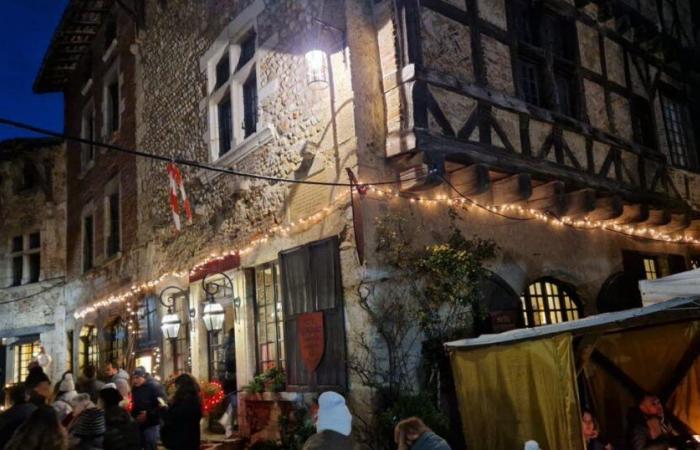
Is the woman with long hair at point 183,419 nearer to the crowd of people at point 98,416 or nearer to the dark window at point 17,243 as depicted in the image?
the crowd of people at point 98,416

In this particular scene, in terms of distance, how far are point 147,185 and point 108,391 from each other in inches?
290

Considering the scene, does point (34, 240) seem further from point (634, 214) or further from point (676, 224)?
point (676, 224)

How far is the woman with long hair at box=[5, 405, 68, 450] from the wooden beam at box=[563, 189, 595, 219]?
6584 mm

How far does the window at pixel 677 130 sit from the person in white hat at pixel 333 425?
31.8 feet

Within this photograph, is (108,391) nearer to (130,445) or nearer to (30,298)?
(130,445)

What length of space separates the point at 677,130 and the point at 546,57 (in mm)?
4665

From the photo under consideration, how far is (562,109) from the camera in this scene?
885 cm

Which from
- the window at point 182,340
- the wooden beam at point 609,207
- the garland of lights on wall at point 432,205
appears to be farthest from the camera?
the window at point 182,340

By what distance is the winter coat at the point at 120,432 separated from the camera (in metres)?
4.74

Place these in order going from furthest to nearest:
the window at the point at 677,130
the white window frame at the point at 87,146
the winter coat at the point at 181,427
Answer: the white window frame at the point at 87,146, the window at the point at 677,130, the winter coat at the point at 181,427

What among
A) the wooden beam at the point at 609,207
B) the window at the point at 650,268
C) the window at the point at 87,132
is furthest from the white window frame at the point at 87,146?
the window at the point at 650,268

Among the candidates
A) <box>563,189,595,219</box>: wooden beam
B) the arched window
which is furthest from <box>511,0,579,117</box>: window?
the arched window

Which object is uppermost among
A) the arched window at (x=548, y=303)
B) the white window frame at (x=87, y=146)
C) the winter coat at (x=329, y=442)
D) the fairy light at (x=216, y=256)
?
the white window frame at (x=87, y=146)

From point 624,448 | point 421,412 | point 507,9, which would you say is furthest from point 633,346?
point 507,9
